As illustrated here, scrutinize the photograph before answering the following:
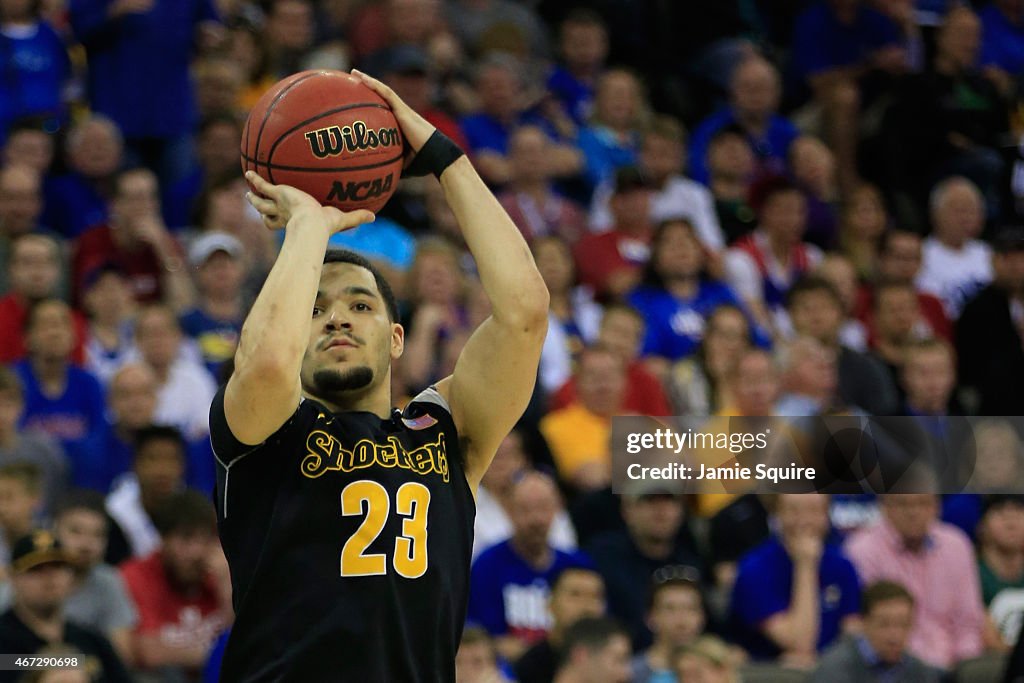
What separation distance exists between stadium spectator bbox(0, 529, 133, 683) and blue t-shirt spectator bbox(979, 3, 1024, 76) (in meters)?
9.93

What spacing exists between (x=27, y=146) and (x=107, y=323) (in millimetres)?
1239

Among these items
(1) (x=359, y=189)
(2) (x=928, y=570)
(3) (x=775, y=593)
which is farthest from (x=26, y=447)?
(2) (x=928, y=570)

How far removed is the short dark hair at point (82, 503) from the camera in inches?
301

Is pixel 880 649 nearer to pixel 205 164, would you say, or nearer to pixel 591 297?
pixel 591 297

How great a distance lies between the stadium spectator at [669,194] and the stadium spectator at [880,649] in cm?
395

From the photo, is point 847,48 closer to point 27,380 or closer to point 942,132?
point 942,132

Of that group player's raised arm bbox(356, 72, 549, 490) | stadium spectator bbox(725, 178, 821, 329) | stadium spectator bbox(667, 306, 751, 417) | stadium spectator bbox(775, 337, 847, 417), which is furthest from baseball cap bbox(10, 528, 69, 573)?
stadium spectator bbox(725, 178, 821, 329)

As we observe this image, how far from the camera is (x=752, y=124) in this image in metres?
12.9

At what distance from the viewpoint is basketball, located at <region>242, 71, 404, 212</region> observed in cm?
449

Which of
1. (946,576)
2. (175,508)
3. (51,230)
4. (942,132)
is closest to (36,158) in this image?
(51,230)

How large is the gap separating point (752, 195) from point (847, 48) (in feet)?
7.33

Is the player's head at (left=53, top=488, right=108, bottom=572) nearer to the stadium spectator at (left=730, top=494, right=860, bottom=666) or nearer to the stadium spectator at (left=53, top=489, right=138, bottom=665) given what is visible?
the stadium spectator at (left=53, top=489, right=138, bottom=665)

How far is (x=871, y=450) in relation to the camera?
9.74 metres

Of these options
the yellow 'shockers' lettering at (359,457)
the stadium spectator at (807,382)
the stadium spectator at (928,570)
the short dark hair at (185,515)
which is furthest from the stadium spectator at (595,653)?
the yellow 'shockers' lettering at (359,457)
